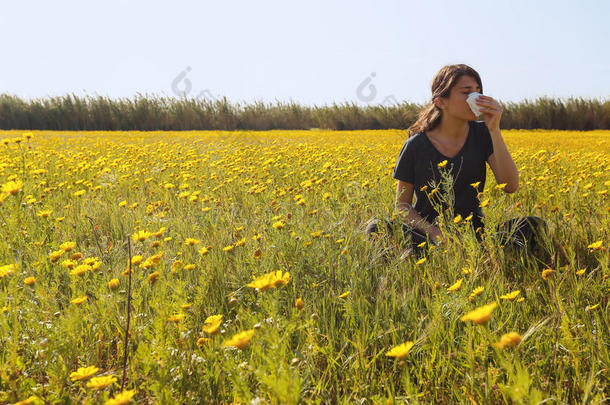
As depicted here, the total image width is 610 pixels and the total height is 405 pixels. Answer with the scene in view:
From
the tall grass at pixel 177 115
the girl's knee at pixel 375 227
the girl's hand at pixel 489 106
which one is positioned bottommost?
the girl's knee at pixel 375 227

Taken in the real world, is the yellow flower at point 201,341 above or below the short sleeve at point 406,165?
below

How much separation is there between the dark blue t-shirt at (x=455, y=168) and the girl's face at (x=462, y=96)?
0.91 feet

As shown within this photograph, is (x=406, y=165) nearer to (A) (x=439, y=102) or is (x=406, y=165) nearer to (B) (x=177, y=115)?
(A) (x=439, y=102)

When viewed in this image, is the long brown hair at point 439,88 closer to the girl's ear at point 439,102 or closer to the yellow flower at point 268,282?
the girl's ear at point 439,102

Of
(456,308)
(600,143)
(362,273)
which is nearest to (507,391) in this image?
(456,308)

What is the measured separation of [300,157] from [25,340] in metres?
4.36

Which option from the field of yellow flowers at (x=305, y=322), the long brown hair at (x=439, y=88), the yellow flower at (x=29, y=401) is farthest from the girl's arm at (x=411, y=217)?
the yellow flower at (x=29, y=401)

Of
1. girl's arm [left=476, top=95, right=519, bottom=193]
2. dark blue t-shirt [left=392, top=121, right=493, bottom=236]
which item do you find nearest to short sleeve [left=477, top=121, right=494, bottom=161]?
dark blue t-shirt [left=392, top=121, right=493, bottom=236]

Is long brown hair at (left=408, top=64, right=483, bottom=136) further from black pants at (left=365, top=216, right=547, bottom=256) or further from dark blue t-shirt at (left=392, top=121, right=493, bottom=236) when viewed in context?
black pants at (left=365, top=216, right=547, bottom=256)

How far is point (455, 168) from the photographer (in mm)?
3158

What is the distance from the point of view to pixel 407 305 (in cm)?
193

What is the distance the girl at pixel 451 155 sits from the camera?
9.83 feet

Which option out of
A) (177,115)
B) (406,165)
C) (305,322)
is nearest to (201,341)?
(305,322)

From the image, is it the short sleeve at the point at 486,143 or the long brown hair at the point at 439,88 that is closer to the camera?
the long brown hair at the point at 439,88
